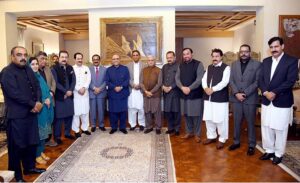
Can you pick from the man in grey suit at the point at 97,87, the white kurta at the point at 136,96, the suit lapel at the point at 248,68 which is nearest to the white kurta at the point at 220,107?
the suit lapel at the point at 248,68

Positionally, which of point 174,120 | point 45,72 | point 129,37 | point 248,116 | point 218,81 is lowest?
point 174,120

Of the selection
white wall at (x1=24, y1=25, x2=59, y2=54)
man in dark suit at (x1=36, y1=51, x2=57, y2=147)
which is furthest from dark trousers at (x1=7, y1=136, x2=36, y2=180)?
white wall at (x1=24, y1=25, x2=59, y2=54)

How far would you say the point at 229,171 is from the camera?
3.55 metres

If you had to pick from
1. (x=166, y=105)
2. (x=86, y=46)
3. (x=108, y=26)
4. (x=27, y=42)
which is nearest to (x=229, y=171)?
(x=166, y=105)

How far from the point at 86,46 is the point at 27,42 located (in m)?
3.94

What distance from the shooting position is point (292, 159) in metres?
3.97

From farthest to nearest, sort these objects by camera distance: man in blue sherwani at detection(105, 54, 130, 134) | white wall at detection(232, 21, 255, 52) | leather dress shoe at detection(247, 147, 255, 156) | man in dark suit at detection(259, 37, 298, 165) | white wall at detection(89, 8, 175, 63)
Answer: white wall at detection(232, 21, 255, 52)
white wall at detection(89, 8, 175, 63)
man in blue sherwani at detection(105, 54, 130, 134)
leather dress shoe at detection(247, 147, 255, 156)
man in dark suit at detection(259, 37, 298, 165)

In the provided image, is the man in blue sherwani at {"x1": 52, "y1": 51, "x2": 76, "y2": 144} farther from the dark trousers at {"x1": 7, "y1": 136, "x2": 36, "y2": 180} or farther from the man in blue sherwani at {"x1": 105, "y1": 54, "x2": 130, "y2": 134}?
the dark trousers at {"x1": 7, "y1": 136, "x2": 36, "y2": 180}

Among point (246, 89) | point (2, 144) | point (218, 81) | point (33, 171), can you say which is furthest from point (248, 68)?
point (2, 144)

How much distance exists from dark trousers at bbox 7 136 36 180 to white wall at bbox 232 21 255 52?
8.36 m

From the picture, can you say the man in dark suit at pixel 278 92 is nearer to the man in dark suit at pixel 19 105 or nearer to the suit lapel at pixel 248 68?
the suit lapel at pixel 248 68

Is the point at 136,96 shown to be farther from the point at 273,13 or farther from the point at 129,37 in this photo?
the point at 273,13

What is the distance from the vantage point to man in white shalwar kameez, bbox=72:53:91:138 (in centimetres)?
515

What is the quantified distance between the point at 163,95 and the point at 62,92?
188 centimetres
